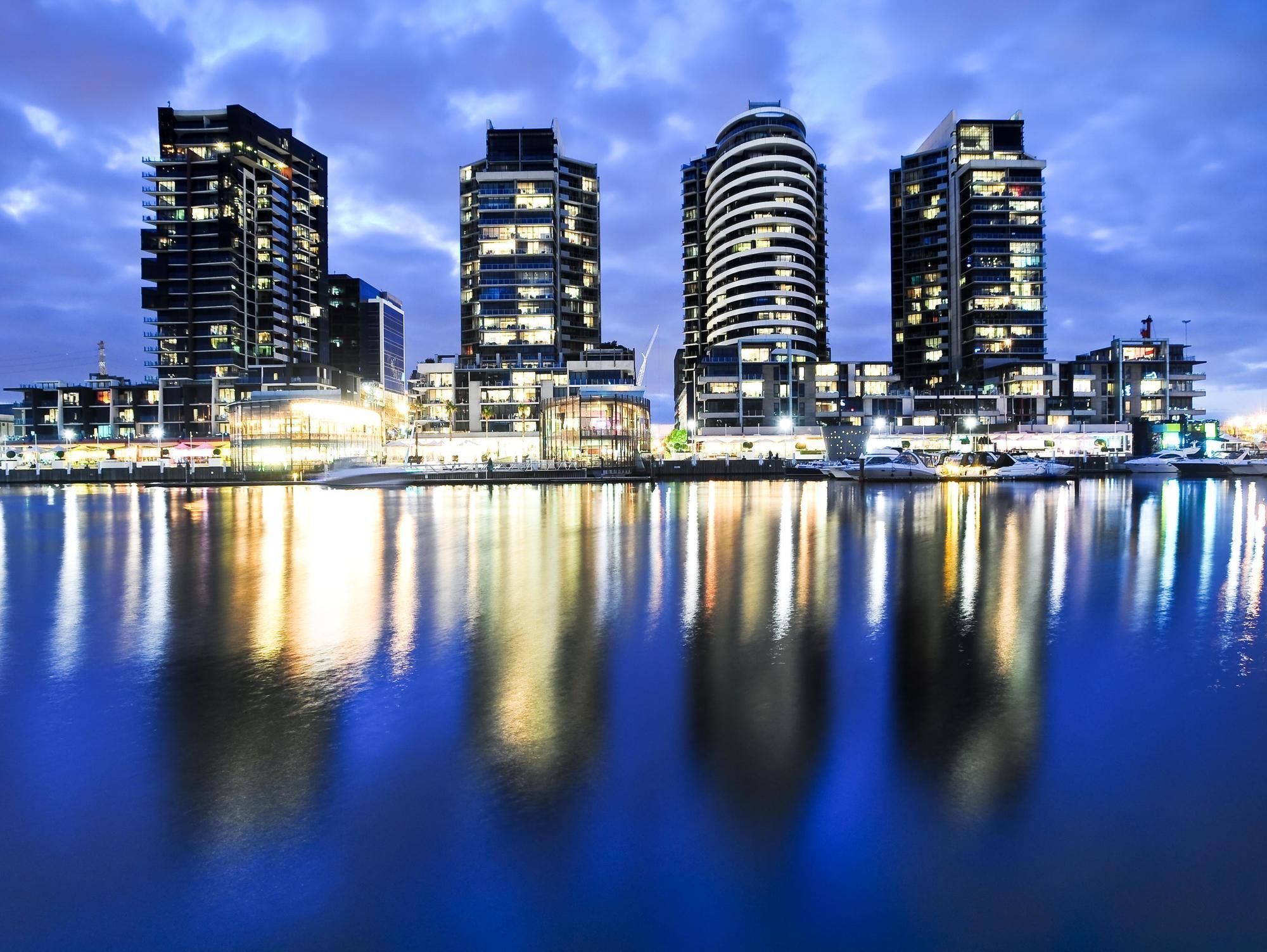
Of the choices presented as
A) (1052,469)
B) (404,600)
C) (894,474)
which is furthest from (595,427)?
(404,600)

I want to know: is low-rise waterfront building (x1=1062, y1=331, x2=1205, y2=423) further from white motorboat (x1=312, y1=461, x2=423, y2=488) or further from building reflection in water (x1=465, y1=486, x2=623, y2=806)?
building reflection in water (x1=465, y1=486, x2=623, y2=806)

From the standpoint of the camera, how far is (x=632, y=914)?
4.09 metres

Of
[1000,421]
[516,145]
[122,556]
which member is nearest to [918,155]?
[1000,421]

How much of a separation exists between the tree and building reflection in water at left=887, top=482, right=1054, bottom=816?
85.4m

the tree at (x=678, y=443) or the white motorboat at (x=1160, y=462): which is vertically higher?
the tree at (x=678, y=443)

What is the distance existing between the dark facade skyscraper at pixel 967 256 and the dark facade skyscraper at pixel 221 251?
12440 cm

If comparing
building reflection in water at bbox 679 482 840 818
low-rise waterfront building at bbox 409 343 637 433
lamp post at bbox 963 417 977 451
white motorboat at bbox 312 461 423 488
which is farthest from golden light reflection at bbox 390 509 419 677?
lamp post at bbox 963 417 977 451

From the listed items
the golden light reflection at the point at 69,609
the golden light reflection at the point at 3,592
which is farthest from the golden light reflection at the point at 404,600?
the golden light reflection at the point at 3,592

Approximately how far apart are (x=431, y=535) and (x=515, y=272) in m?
123

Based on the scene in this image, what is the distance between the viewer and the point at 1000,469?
58375 millimetres

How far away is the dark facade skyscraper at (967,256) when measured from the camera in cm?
13612

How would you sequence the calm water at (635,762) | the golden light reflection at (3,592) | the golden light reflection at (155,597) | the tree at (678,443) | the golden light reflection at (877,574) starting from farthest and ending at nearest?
the tree at (678,443) < the golden light reflection at (877,574) < the golden light reflection at (155,597) < the golden light reflection at (3,592) < the calm water at (635,762)

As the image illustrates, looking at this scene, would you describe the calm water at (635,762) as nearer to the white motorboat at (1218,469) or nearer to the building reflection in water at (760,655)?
the building reflection in water at (760,655)

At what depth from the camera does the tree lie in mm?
107062
